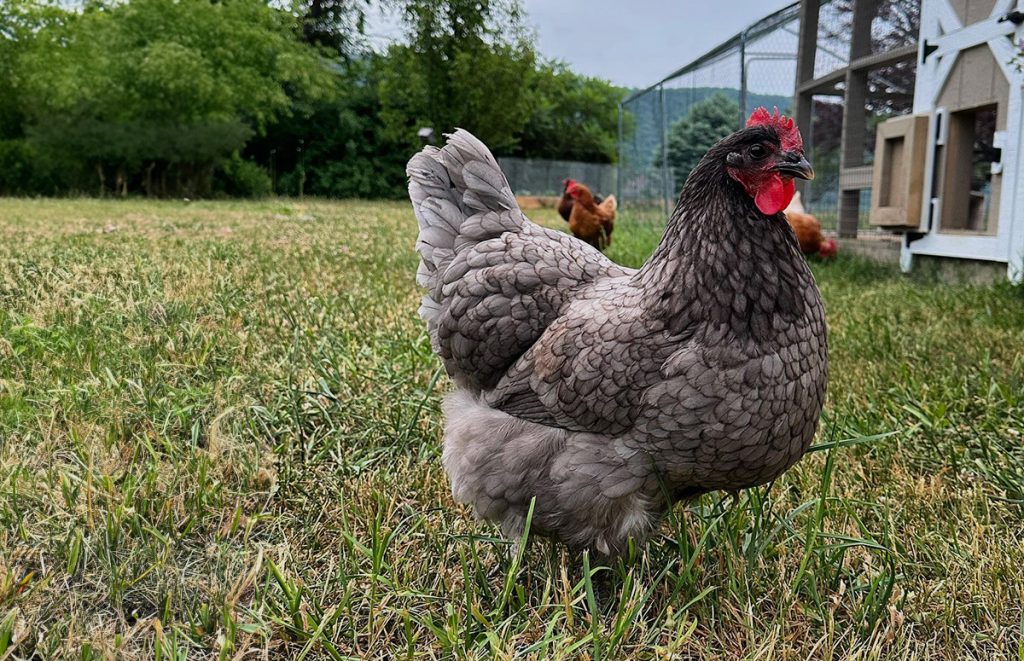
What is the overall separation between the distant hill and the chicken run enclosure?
16 millimetres

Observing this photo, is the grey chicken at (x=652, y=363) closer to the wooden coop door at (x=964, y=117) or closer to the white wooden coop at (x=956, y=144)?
the white wooden coop at (x=956, y=144)

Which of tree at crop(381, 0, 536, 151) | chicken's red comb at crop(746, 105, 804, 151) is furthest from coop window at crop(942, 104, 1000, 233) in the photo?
tree at crop(381, 0, 536, 151)

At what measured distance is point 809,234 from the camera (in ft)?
20.9

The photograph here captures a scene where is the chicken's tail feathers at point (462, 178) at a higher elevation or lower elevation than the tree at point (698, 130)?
lower

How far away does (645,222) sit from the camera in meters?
10.2

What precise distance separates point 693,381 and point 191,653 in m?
1.20

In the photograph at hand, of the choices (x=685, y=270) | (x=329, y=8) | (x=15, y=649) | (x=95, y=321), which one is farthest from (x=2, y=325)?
(x=329, y=8)

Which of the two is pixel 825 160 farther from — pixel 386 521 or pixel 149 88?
pixel 149 88

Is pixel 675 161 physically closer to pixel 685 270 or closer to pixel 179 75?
pixel 685 270

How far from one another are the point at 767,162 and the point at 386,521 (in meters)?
1.35

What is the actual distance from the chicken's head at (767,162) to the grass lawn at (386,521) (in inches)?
28.0

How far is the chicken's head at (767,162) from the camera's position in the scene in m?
1.62

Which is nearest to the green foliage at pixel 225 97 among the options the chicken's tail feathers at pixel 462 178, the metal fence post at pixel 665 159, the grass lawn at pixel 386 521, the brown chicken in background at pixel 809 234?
the metal fence post at pixel 665 159

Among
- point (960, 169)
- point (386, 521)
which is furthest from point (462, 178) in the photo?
point (960, 169)
